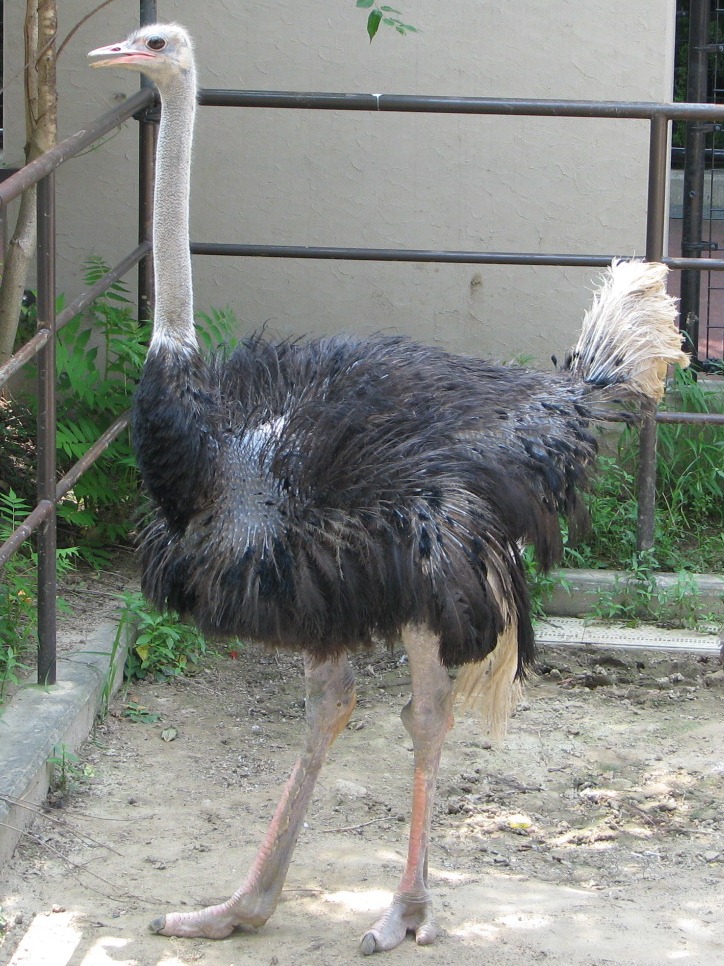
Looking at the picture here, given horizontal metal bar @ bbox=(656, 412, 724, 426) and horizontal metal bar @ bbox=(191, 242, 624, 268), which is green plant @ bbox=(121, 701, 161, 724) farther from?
horizontal metal bar @ bbox=(656, 412, 724, 426)

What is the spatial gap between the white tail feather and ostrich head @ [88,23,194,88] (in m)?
1.28

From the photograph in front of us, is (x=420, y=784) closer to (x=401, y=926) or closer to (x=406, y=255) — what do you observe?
(x=401, y=926)

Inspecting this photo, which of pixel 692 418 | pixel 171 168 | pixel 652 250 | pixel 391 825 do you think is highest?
pixel 171 168

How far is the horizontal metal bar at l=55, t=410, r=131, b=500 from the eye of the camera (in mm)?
3847

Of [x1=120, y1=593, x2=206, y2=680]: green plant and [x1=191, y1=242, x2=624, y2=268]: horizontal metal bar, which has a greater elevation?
[x1=191, y1=242, x2=624, y2=268]: horizontal metal bar

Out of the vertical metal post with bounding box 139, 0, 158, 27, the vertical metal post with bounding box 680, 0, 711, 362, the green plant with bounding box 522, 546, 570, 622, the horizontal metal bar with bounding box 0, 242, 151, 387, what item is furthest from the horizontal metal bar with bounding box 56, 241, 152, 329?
the vertical metal post with bounding box 680, 0, 711, 362

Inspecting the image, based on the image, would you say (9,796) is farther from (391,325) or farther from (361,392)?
(391,325)

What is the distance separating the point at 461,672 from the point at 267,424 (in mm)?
808

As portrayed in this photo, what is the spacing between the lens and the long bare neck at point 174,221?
319 cm

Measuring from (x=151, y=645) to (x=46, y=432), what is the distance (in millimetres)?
970

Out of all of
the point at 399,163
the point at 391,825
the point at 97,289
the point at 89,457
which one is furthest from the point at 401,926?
the point at 399,163

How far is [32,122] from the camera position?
462cm

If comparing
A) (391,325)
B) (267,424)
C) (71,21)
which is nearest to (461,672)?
(267,424)

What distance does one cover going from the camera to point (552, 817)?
3.75 metres
